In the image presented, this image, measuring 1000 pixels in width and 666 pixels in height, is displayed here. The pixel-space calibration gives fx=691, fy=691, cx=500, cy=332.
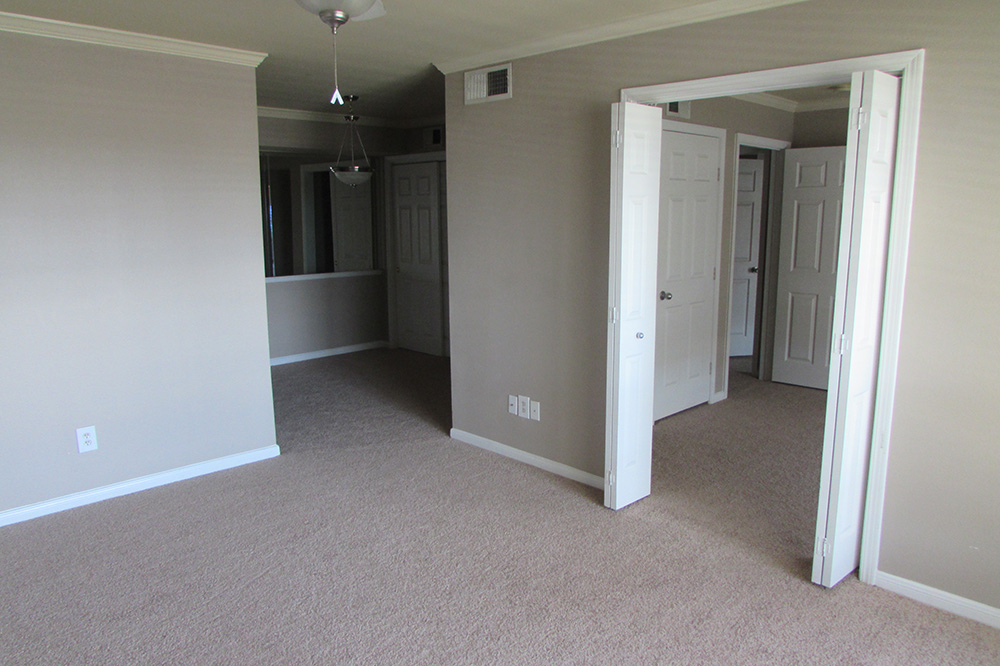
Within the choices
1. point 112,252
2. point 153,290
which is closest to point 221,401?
point 153,290

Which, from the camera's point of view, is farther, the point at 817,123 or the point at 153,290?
the point at 817,123

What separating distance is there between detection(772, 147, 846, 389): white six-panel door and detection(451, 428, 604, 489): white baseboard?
283 centimetres

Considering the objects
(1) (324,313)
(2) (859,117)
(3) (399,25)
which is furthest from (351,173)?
(2) (859,117)

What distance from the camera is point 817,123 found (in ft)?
18.8

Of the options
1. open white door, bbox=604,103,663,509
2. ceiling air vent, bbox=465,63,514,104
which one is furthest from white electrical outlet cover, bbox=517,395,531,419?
ceiling air vent, bbox=465,63,514,104

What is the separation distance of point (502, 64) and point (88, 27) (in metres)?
2.12

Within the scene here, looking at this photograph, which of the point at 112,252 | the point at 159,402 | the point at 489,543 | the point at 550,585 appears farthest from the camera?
the point at 159,402

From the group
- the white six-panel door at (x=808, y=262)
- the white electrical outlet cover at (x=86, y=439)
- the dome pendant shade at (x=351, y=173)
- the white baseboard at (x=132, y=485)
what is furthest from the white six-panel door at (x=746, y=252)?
the white electrical outlet cover at (x=86, y=439)

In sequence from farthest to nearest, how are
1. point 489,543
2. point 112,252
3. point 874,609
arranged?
point 112,252 → point 489,543 → point 874,609

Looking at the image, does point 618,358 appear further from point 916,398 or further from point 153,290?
point 153,290

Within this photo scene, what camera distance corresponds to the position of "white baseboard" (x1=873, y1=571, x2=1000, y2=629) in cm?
256

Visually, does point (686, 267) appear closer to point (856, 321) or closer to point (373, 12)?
Result: point (856, 321)

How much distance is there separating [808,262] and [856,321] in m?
3.43

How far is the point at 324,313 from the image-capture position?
23.9ft
